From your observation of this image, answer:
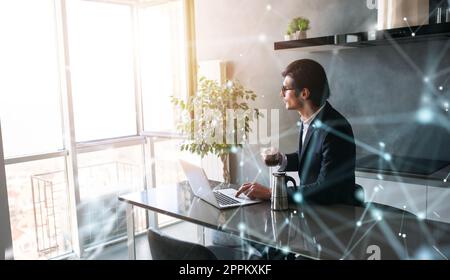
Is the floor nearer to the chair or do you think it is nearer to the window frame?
the window frame

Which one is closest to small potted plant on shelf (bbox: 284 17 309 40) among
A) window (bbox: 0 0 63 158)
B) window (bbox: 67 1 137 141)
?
window (bbox: 67 1 137 141)

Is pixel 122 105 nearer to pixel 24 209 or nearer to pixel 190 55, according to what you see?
pixel 190 55

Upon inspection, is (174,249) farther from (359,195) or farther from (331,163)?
(359,195)

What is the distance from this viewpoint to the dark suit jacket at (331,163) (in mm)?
1917

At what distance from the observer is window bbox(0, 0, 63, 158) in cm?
327

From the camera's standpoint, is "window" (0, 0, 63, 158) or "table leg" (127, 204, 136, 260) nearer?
"table leg" (127, 204, 136, 260)

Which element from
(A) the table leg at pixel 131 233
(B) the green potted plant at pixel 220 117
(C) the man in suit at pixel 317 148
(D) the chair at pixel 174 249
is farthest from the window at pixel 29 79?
(D) the chair at pixel 174 249

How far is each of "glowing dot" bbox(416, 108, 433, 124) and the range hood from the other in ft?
1.54

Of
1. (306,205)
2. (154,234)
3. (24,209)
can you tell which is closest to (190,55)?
(24,209)

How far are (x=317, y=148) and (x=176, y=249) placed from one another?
0.97m

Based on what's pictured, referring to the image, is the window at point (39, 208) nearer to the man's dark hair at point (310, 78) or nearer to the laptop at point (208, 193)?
the laptop at point (208, 193)

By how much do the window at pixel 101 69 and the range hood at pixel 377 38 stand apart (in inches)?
71.0

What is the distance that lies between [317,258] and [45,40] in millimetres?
3074

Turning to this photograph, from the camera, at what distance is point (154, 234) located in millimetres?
1495
